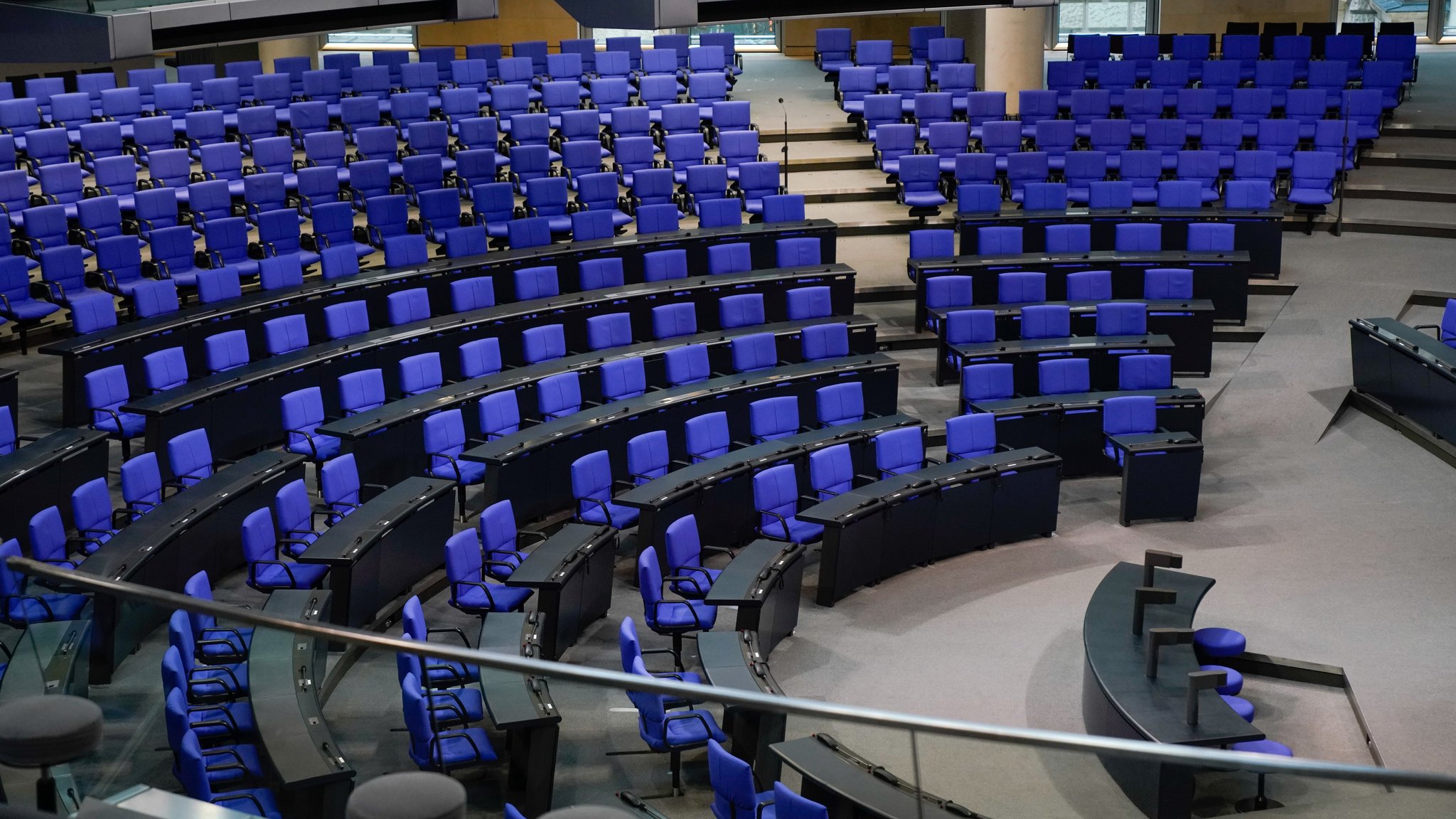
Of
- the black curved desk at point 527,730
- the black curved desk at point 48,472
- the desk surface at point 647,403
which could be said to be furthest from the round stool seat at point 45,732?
the desk surface at point 647,403

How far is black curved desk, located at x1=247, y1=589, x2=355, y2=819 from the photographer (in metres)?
5.00

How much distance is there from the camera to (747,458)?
9.59 m

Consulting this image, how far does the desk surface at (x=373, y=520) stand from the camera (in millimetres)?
7793

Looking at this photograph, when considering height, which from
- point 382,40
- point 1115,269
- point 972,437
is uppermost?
point 382,40

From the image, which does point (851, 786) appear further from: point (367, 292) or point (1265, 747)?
point (367, 292)

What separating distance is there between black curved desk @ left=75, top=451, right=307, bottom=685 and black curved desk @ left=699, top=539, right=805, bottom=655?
2.73 metres

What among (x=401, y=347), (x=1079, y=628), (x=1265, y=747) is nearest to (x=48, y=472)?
(x=401, y=347)

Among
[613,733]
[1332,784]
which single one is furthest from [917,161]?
[1332,784]

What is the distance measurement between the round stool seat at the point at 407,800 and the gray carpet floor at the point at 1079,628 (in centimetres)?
120

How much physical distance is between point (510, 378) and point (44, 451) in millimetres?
3008

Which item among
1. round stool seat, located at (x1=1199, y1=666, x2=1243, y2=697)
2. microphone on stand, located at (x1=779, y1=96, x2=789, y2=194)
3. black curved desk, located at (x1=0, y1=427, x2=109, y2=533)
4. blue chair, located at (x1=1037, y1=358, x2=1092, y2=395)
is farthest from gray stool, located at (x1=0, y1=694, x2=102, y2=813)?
microphone on stand, located at (x1=779, y1=96, x2=789, y2=194)

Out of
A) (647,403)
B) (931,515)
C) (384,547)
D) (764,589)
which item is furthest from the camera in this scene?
(647,403)

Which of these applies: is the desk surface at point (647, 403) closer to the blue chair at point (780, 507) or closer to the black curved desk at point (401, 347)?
the blue chair at point (780, 507)

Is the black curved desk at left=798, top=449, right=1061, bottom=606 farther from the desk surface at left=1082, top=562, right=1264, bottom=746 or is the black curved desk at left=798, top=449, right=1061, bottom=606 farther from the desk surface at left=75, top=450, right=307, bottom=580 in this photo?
the desk surface at left=75, top=450, right=307, bottom=580
